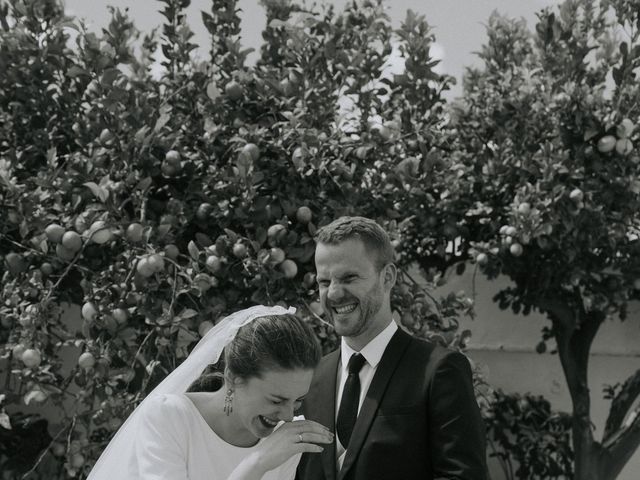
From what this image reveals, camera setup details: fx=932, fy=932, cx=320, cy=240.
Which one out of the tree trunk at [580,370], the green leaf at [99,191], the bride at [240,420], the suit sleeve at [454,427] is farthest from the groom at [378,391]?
the tree trunk at [580,370]

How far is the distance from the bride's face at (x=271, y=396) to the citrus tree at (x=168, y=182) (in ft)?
3.77

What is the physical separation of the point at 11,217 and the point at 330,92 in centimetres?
157

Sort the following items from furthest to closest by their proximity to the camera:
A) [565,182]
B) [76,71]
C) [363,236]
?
[565,182] < [76,71] < [363,236]

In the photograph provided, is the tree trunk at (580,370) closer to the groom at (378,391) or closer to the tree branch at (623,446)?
the tree branch at (623,446)

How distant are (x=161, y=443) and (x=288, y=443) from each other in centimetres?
36

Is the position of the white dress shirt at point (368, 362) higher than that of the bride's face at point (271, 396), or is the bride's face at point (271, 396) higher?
the white dress shirt at point (368, 362)

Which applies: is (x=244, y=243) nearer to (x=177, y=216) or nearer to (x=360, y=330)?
(x=177, y=216)

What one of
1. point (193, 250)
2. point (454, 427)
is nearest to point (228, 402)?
point (454, 427)

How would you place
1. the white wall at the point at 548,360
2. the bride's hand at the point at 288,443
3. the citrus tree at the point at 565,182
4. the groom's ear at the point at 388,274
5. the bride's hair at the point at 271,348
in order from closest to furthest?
the bride's hand at the point at 288,443
the bride's hair at the point at 271,348
the groom's ear at the point at 388,274
the citrus tree at the point at 565,182
the white wall at the point at 548,360

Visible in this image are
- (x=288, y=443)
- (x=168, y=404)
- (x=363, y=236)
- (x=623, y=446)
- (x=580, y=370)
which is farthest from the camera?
(x=580, y=370)

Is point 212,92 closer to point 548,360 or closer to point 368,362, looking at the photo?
point 368,362

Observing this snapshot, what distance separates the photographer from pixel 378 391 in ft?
9.03

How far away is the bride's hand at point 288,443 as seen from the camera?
8.27 ft

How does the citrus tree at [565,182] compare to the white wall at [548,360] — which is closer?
the citrus tree at [565,182]
